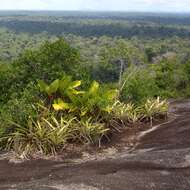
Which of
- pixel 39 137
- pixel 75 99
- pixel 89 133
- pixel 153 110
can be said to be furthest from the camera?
pixel 153 110

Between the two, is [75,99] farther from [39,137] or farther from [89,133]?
[39,137]

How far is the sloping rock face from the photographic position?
978 cm

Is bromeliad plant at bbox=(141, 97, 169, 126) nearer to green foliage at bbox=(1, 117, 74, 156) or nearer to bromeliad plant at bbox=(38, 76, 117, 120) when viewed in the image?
bromeliad plant at bbox=(38, 76, 117, 120)

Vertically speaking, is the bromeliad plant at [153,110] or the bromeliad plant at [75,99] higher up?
the bromeliad plant at [75,99]

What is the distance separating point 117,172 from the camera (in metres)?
10.6

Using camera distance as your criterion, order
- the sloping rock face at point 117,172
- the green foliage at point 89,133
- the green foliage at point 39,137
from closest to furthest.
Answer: the sloping rock face at point 117,172 < the green foliage at point 39,137 < the green foliage at point 89,133

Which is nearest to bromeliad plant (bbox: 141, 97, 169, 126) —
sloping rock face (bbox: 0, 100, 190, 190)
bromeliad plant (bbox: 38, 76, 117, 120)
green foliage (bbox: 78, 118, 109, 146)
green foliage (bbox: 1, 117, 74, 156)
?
bromeliad plant (bbox: 38, 76, 117, 120)

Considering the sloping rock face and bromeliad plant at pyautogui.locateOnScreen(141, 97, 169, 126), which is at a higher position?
the sloping rock face

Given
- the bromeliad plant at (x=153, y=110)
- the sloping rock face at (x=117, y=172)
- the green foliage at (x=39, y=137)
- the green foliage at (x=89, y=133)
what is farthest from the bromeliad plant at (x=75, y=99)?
the bromeliad plant at (x=153, y=110)

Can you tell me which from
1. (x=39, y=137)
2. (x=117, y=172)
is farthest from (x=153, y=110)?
(x=117, y=172)

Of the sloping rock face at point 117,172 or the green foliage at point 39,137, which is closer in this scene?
the sloping rock face at point 117,172

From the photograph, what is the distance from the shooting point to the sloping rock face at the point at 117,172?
9.78 meters

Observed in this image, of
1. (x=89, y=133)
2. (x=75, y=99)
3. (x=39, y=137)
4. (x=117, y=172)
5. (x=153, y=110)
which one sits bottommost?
(x=153, y=110)

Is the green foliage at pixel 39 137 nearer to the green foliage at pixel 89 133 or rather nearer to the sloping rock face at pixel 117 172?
the green foliage at pixel 89 133
